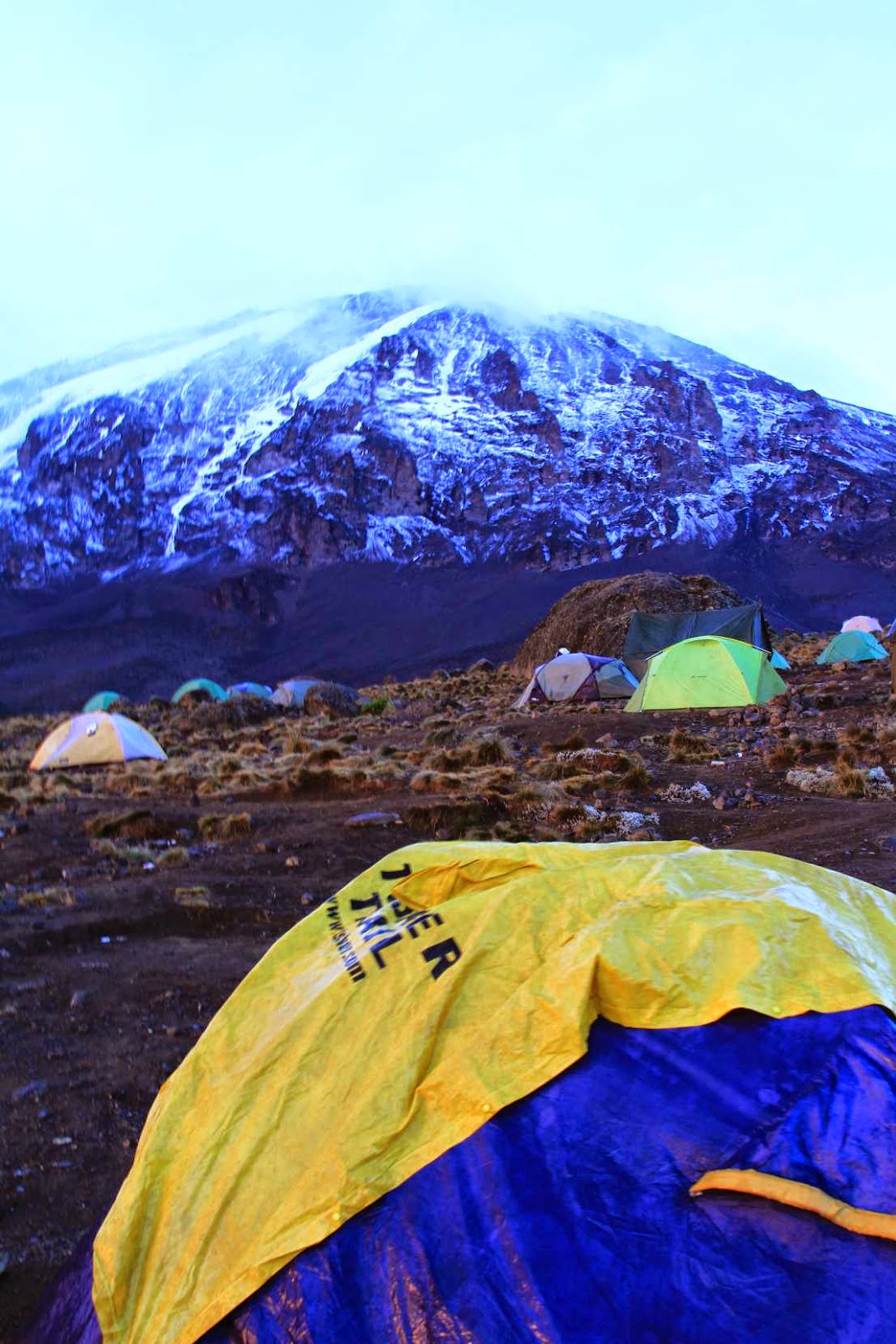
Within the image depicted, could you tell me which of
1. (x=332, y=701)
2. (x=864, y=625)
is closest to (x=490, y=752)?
(x=332, y=701)

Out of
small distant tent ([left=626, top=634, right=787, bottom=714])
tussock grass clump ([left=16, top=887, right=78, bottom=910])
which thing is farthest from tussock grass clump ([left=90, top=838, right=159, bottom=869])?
small distant tent ([left=626, top=634, right=787, bottom=714])

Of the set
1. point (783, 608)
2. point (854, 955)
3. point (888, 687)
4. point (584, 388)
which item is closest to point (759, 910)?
point (854, 955)

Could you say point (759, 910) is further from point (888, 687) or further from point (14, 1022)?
point (888, 687)

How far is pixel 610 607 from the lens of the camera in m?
33.2

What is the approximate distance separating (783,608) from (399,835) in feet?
245

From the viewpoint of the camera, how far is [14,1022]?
5129 mm

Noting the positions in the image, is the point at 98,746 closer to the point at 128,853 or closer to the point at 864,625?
the point at 128,853

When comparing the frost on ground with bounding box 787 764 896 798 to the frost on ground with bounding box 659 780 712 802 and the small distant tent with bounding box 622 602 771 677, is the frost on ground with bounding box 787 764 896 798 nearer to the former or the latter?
the frost on ground with bounding box 659 780 712 802

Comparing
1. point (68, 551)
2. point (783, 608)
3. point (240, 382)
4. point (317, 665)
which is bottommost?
point (783, 608)

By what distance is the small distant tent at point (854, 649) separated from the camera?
27859 millimetres

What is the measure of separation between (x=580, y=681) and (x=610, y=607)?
1113 centimetres

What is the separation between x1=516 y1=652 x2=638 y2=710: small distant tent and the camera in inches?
894

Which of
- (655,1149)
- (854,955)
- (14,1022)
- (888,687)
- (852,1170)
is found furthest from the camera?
(888,687)

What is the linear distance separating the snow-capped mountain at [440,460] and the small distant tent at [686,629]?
68.6 m
